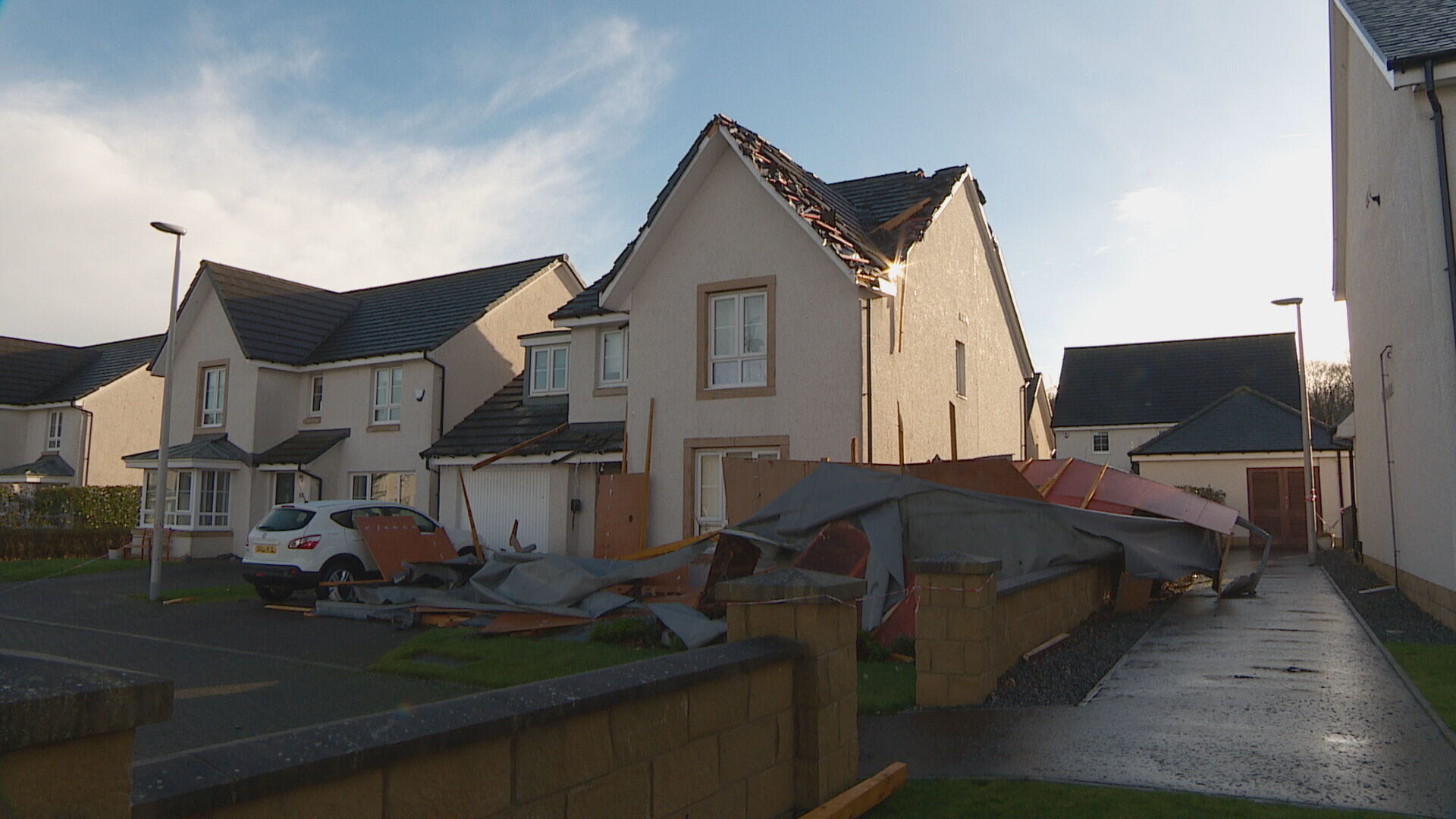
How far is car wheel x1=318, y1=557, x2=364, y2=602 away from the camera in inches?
623

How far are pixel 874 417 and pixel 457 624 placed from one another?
7.67 meters

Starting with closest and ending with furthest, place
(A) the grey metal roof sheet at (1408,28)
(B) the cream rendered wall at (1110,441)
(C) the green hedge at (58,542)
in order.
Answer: (A) the grey metal roof sheet at (1408,28), (C) the green hedge at (58,542), (B) the cream rendered wall at (1110,441)

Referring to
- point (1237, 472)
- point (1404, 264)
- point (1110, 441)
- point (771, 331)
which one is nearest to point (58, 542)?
point (771, 331)

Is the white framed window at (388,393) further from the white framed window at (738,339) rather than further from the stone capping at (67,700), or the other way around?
the stone capping at (67,700)

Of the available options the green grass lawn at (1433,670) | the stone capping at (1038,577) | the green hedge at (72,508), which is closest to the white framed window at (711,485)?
the stone capping at (1038,577)

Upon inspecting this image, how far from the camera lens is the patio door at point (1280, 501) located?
31672 mm

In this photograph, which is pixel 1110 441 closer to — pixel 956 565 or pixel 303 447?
pixel 303 447

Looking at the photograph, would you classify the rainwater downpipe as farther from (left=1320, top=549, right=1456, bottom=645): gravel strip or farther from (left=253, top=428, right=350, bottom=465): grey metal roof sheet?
(left=253, top=428, right=350, bottom=465): grey metal roof sheet

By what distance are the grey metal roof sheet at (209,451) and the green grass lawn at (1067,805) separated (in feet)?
84.5

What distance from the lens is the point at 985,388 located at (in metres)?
24.3

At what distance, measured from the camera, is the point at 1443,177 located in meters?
10.7

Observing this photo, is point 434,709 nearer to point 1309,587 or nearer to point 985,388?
point 1309,587

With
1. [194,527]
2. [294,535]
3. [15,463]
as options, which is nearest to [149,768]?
[294,535]

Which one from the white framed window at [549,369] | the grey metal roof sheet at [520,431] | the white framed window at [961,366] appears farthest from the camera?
the white framed window at [549,369]
